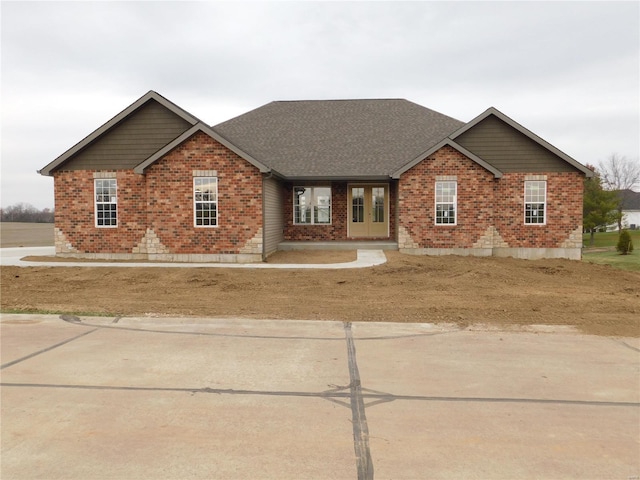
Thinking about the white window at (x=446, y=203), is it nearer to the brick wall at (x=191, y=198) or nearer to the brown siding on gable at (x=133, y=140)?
the brick wall at (x=191, y=198)

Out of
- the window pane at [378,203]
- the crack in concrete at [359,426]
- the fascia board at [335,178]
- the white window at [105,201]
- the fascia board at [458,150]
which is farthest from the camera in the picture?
the window pane at [378,203]

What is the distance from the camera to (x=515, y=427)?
4066mm

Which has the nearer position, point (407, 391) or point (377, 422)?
point (377, 422)

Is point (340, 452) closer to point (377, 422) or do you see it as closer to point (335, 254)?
point (377, 422)

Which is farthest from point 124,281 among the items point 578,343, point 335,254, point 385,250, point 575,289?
point 575,289

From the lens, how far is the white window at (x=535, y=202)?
1847 centimetres

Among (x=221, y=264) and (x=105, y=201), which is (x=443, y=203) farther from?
(x=105, y=201)

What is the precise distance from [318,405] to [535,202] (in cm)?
1678

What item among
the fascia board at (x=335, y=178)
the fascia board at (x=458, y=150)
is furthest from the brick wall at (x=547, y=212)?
the fascia board at (x=335, y=178)

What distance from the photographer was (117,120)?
17391 millimetres

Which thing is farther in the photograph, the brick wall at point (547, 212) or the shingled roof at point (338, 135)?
the shingled roof at point (338, 135)

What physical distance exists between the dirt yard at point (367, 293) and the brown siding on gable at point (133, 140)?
187 inches

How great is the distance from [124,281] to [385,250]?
9.84 metres

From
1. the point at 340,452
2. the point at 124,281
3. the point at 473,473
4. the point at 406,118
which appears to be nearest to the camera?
the point at 473,473
